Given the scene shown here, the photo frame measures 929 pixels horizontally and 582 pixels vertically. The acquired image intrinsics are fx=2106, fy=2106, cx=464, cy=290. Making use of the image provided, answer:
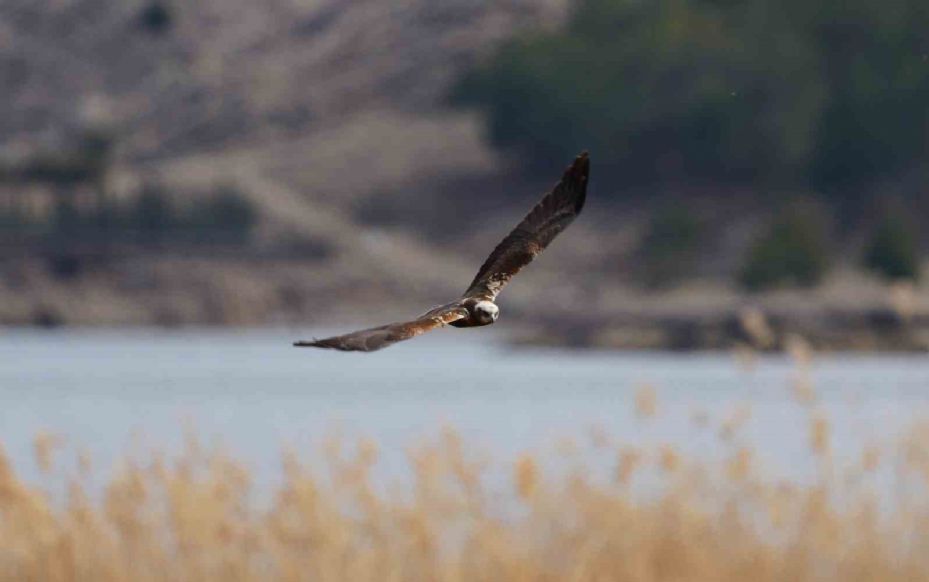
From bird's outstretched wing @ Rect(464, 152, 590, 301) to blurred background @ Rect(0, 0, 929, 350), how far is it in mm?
49461

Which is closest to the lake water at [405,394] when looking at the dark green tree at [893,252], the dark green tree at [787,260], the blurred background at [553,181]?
the blurred background at [553,181]

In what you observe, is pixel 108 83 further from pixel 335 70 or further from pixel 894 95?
pixel 894 95

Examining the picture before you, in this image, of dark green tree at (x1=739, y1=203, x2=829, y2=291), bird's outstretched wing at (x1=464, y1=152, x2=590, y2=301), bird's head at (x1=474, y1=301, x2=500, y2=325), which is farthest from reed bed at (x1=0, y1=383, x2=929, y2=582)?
dark green tree at (x1=739, y1=203, x2=829, y2=291)

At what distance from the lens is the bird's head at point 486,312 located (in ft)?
16.8

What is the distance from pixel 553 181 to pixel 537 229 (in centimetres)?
6320

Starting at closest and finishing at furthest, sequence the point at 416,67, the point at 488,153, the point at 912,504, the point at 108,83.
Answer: the point at 912,504 < the point at 488,153 < the point at 416,67 < the point at 108,83

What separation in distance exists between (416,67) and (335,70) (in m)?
5.49

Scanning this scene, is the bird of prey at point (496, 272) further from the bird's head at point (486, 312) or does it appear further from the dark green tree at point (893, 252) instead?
the dark green tree at point (893, 252)

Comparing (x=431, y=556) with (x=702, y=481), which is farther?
(x=702, y=481)

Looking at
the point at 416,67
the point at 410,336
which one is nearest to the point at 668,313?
the point at 416,67

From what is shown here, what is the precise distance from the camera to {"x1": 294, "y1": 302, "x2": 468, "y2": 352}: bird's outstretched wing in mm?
5016

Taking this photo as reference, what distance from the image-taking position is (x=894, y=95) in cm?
7194

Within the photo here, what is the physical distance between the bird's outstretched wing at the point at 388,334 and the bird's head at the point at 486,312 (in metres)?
0.03

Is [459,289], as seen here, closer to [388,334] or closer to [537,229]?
[537,229]
